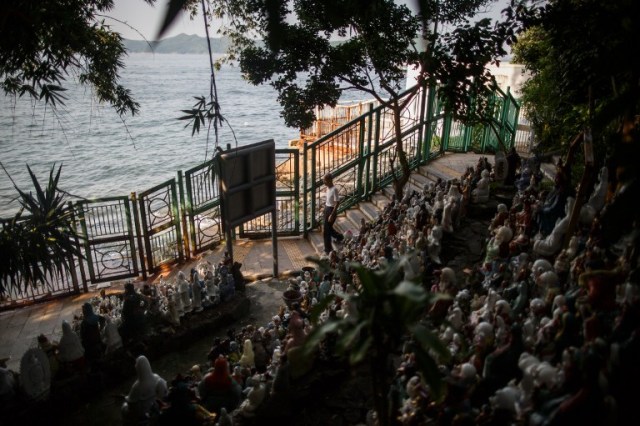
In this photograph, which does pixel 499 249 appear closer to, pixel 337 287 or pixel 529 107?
pixel 337 287

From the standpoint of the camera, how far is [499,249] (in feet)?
16.2

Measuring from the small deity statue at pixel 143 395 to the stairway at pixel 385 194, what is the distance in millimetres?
5415

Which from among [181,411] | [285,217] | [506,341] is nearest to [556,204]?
[506,341]

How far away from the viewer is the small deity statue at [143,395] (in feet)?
14.4

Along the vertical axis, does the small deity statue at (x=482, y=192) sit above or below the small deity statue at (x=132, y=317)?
above

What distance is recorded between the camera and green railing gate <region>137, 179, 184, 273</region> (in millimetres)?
8766

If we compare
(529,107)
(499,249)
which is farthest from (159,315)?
(529,107)

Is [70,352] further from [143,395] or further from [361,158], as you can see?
[361,158]

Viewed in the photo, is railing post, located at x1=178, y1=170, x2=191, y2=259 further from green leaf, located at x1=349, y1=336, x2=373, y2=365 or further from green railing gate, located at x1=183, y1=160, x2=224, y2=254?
green leaf, located at x1=349, y1=336, x2=373, y2=365

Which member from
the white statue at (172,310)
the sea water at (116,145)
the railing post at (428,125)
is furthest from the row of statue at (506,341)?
the sea water at (116,145)

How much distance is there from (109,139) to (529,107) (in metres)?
34.0

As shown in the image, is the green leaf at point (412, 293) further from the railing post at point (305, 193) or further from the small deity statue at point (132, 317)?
the railing post at point (305, 193)

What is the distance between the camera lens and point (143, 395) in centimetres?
439

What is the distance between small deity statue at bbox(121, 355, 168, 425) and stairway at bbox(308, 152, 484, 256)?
541 cm
